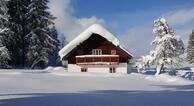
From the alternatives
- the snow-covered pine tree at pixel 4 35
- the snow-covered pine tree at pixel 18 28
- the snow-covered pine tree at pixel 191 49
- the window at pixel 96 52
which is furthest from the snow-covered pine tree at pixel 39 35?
the snow-covered pine tree at pixel 191 49

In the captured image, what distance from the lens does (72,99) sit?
56.0 feet

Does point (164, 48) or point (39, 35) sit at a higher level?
point (39, 35)

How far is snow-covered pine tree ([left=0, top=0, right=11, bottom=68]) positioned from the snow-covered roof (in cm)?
705

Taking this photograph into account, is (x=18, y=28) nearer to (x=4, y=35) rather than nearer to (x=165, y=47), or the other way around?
(x=4, y=35)

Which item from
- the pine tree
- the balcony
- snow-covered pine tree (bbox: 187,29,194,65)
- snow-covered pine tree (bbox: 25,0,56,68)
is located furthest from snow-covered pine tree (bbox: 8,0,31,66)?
snow-covered pine tree (bbox: 187,29,194,65)

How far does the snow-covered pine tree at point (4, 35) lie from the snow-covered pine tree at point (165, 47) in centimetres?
2102

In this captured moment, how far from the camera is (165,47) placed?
58906mm

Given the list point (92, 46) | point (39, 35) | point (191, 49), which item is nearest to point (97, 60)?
point (92, 46)

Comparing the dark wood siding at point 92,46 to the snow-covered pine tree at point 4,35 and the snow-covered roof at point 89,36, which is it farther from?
the snow-covered pine tree at point 4,35

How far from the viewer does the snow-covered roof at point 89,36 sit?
5207cm

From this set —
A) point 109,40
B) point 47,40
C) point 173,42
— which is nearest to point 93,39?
point 109,40

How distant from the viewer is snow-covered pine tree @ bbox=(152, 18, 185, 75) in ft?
190

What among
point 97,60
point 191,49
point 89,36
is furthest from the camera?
point 191,49

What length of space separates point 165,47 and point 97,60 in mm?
11413
